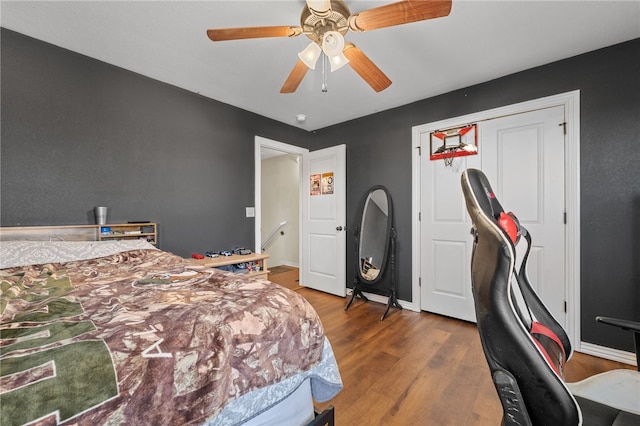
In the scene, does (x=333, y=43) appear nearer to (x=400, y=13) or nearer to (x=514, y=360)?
(x=400, y=13)

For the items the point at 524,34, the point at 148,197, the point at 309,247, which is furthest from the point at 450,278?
the point at 148,197

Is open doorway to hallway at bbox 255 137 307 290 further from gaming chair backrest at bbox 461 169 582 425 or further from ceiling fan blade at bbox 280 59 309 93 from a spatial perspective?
gaming chair backrest at bbox 461 169 582 425

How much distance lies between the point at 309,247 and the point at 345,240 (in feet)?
2.17

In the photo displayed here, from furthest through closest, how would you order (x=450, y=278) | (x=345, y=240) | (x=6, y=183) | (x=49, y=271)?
(x=345, y=240) → (x=450, y=278) → (x=6, y=183) → (x=49, y=271)

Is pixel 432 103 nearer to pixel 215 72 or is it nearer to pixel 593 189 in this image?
pixel 593 189

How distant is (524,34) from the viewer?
1942 mm

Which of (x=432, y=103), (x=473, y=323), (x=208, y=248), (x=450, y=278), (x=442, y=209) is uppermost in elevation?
(x=432, y=103)

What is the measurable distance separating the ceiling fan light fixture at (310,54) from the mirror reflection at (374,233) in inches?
79.2

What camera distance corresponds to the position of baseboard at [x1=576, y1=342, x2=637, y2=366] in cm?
201

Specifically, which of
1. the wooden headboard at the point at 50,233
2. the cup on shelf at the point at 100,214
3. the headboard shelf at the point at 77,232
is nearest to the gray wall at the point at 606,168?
the headboard shelf at the point at 77,232

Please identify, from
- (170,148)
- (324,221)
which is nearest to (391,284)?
(324,221)

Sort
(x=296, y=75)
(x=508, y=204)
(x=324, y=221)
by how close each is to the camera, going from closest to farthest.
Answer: (x=296, y=75) → (x=508, y=204) → (x=324, y=221)

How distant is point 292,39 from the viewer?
1988 millimetres

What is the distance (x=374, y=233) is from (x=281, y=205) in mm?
2806
